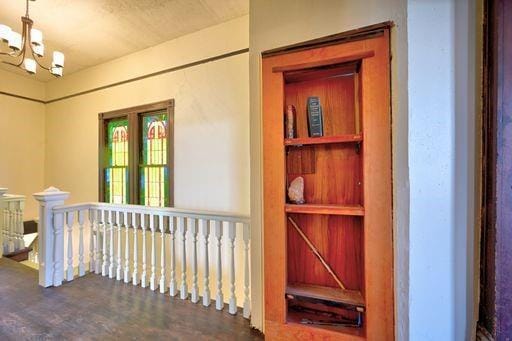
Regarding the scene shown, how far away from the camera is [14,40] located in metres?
2.12

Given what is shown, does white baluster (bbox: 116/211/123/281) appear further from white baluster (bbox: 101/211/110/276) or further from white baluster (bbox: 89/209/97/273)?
white baluster (bbox: 89/209/97/273)

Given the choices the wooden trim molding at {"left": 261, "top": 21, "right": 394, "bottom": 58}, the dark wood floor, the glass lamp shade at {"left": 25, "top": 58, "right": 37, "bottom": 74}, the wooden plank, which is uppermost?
the glass lamp shade at {"left": 25, "top": 58, "right": 37, "bottom": 74}

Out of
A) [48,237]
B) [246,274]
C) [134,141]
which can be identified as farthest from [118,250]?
[134,141]

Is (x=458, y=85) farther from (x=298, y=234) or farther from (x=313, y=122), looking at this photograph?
(x=298, y=234)

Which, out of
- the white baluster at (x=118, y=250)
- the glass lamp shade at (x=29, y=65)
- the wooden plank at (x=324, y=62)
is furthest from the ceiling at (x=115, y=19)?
the white baluster at (x=118, y=250)

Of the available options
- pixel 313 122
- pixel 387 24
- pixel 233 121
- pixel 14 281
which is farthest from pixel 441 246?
A: pixel 14 281

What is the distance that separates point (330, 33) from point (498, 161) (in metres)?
1.00

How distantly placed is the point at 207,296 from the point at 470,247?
1.79m

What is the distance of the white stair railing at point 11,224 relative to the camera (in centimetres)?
321

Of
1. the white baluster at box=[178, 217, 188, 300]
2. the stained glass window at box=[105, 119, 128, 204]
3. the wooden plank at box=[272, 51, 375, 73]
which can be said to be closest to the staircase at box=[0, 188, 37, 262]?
the stained glass window at box=[105, 119, 128, 204]

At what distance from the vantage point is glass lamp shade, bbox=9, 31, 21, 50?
2084 millimetres

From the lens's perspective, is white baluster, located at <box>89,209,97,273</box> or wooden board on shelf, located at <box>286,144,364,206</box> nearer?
wooden board on shelf, located at <box>286,144,364,206</box>

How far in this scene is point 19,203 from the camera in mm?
3396

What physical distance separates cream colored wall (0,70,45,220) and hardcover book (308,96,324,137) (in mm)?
5135
